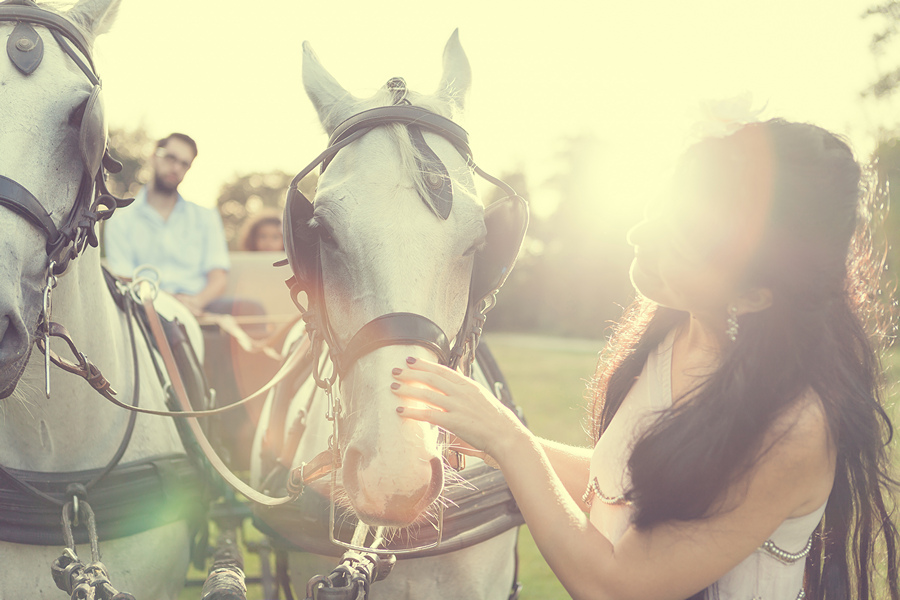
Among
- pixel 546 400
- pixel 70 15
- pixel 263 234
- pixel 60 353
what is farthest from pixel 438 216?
pixel 546 400

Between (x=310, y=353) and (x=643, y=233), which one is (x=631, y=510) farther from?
(x=310, y=353)

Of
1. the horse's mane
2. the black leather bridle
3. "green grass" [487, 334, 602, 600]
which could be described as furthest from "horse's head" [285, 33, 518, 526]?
"green grass" [487, 334, 602, 600]

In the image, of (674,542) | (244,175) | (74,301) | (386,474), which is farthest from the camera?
(244,175)

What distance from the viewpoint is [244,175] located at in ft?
139

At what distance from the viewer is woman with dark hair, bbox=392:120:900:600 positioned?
135 centimetres

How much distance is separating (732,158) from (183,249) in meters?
4.05

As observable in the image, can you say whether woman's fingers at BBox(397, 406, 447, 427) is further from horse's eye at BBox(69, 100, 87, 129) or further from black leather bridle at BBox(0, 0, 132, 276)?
horse's eye at BBox(69, 100, 87, 129)

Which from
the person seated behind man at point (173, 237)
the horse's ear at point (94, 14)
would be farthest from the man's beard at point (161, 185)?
the horse's ear at point (94, 14)

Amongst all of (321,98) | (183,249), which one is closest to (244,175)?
(183,249)

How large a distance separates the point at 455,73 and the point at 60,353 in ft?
4.82

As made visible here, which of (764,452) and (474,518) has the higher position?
(764,452)

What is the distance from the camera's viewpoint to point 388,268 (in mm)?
1406

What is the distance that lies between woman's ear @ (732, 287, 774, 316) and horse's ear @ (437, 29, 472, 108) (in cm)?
100

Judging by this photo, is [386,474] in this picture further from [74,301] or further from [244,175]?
[244,175]
